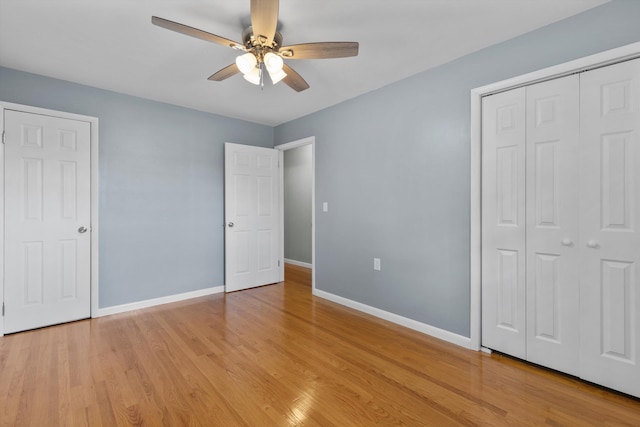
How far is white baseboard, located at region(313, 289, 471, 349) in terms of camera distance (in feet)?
8.46

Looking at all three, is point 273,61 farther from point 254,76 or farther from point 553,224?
point 553,224

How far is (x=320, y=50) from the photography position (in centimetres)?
194

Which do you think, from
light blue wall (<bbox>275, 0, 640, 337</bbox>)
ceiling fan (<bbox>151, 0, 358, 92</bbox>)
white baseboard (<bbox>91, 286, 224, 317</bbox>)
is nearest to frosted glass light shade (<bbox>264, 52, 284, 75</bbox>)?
ceiling fan (<bbox>151, 0, 358, 92</bbox>)

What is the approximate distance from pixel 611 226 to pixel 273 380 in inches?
95.7

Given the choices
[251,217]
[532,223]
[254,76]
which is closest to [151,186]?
[251,217]

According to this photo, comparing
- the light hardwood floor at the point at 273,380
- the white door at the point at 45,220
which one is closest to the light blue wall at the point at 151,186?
the white door at the point at 45,220

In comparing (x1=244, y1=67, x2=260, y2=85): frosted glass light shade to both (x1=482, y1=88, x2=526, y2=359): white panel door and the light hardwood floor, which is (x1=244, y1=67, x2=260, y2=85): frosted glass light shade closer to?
(x1=482, y1=88, x2=526, y2=359): white panel door

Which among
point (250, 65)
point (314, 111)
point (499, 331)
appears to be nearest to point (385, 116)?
point (314, 111)

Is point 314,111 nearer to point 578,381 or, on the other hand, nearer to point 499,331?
point 499,331

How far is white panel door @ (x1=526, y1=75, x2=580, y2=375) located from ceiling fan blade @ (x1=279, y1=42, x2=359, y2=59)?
4.60 feet

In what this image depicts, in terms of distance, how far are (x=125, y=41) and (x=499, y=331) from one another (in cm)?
371

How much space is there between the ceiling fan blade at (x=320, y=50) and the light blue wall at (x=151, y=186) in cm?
239

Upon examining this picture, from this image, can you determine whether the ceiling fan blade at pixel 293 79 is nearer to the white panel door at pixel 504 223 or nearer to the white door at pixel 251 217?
the white panel door at pixel 504 223

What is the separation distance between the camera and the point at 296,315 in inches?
129
